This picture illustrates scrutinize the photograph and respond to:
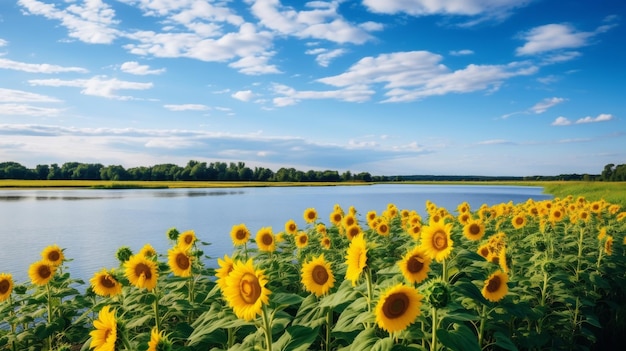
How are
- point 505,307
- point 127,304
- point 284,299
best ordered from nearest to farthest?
point 284,299, point 505,307, point 127,304

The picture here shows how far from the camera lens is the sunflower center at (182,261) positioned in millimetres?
5031

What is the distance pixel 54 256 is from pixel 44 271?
1.36ft

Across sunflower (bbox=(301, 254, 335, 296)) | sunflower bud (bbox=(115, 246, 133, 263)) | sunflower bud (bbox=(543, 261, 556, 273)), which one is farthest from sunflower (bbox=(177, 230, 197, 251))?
sunflower bud (bbox=(543, 261, 556, 273))

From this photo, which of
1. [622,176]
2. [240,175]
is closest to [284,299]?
[622,176]

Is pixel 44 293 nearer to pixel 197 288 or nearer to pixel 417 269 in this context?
pixel 197 288

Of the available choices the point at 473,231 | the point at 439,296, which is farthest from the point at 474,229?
the point at 439,296

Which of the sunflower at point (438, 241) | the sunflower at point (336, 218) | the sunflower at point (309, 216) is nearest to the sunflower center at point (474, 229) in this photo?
the sunflower at point (438, 241)

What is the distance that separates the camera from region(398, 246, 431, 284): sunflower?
11.0 ft

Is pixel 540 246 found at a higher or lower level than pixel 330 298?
lower

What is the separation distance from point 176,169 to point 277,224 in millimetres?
93684

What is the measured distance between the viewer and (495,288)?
411cm

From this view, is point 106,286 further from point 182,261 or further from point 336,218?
point 336,218

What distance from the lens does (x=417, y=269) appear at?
339 cm

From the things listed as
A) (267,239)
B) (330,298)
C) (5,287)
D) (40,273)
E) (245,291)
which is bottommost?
(5,287)
